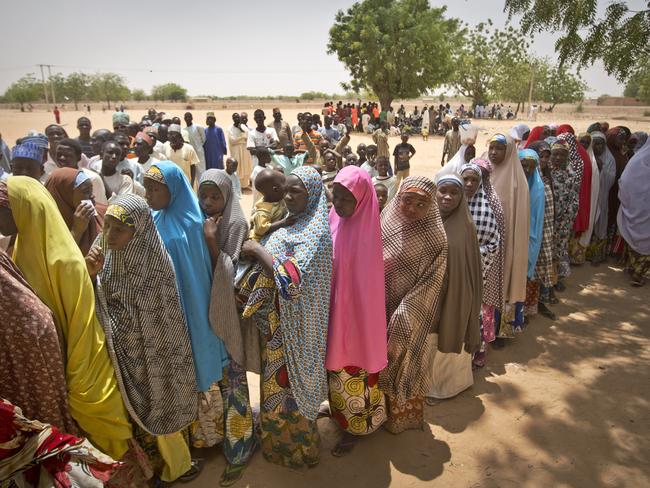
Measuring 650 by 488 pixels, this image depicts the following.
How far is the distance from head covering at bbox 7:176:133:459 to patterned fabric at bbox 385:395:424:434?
181 centimetres

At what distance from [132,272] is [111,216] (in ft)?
1.10

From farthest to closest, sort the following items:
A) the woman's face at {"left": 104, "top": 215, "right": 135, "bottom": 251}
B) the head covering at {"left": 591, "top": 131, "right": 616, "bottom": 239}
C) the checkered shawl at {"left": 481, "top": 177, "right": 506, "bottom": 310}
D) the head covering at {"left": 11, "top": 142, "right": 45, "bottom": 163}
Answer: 1. the head covering at {"left": 591, "top": 131, "right": 616, "bottom": 239}
2. the checkered shawl at {"left": 481, "top": 177, "right": 506, "bottom": 310}
3. the head covering at {"left": 11, "top": 142, "right": 45, "bottom": 163}
4. the woman's face at {"left": 104, "top": 215, "right": 135, "bottom": 251}

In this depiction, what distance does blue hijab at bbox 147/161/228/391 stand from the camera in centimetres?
241

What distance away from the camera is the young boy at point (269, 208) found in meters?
2.64

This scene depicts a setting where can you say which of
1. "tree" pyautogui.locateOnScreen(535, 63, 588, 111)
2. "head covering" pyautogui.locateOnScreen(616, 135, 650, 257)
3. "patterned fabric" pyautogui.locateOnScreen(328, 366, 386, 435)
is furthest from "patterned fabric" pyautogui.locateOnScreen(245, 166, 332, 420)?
"tree" pyautogui.locateOnScreen(535, 63, 588, 111)

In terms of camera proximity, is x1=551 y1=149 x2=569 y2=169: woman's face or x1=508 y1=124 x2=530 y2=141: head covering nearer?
x1=551 y1=149 x2=569 y2=169: woman's face

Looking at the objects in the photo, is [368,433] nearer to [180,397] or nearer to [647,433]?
[180,397]

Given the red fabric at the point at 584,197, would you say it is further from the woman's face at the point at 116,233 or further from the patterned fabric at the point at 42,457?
the patterned fabric at the point at 42,457

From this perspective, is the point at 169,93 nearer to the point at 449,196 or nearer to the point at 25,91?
the point at 25,91

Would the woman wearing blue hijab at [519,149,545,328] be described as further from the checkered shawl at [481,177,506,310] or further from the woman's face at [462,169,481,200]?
the woman's face at [462,169,481,200]

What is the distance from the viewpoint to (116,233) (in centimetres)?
213

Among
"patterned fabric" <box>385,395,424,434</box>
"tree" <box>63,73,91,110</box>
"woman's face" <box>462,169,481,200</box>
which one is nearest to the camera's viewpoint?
"patterned fabric" <box>385,395,424,434</box>

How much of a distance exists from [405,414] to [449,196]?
1676 mm

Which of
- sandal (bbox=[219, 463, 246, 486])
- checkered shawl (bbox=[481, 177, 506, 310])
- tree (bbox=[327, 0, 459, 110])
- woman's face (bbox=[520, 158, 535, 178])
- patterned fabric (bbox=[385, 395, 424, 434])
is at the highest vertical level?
tree (bbox=[327, 0, 459, 110])
